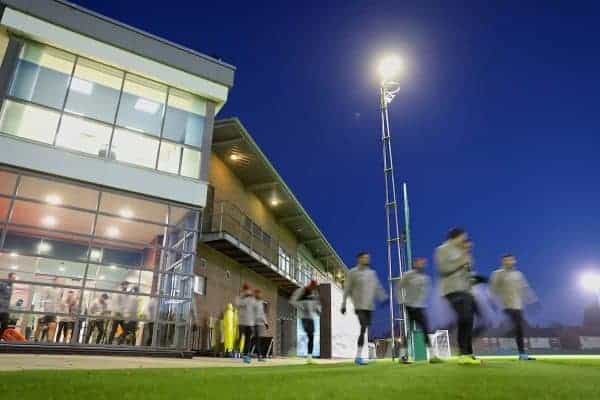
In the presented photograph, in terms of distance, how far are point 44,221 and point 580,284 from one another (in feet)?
70.5

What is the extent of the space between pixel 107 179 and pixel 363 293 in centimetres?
863

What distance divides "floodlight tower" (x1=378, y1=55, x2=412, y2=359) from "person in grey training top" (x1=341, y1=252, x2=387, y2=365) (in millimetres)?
4454

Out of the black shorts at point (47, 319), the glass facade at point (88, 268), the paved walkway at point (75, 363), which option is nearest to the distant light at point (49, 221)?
the glass facade at point (88, 268)

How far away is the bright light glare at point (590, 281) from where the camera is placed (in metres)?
17.5

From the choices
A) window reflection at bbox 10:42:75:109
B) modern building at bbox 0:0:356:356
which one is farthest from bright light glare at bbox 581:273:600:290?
window reflection at bbox 10:42:75:109

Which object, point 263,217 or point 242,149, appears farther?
point 263,217

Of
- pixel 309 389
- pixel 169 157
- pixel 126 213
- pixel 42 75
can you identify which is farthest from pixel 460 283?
pixel 42 75

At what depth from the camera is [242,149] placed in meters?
18.5

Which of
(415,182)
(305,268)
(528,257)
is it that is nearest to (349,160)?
(415,182)

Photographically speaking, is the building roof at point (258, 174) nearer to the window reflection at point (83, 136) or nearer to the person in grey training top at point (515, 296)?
the window reflection at point (83, 136)

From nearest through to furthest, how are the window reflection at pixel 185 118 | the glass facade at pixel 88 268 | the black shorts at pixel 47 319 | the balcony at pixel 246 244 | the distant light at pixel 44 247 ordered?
1. the glass facade at pixel 88 268
2. the black shorts at pixel 47 319
3. the window reflection at pixel 185 118
4. the distant light at pixel 44 247
5. the balcony at pixel 246 244

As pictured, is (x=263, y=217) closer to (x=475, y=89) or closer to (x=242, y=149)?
(x=242, y=149)

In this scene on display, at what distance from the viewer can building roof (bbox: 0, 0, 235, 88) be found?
12422 millimetres

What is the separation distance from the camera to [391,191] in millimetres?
14469
